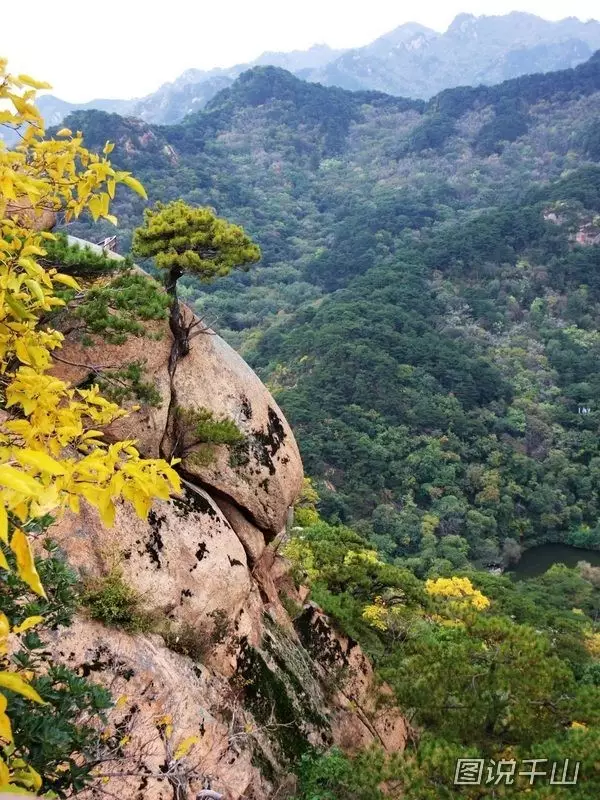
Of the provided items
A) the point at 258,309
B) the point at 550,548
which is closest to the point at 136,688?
the point at 550,548

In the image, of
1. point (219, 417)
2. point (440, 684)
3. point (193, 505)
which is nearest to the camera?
point (193, 505)

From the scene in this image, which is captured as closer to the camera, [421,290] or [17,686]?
[17,686]

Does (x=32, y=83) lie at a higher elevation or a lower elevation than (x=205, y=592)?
higher

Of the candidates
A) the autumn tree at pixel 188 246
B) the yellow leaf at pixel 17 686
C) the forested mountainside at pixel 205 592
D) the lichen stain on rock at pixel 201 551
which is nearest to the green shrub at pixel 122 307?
the forested mountainside at pixel 205 592

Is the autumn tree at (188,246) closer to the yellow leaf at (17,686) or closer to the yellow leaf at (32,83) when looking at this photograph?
the yellow leaf at (32,83)

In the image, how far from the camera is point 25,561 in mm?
1057

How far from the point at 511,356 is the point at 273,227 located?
55637mm

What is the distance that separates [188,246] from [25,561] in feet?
21.5

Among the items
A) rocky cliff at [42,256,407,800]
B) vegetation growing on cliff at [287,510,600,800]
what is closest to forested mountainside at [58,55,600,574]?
vegetation growing on cliff at [287,510,600,800]

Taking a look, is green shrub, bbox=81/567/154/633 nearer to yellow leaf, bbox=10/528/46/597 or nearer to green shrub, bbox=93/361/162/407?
green shrub, bbox=93/361/162/407

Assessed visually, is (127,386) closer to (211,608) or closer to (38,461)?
(211,608)

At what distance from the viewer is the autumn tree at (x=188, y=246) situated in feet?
23.2

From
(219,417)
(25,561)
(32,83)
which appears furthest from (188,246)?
(25,561)

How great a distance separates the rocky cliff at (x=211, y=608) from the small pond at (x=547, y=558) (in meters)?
29.0
